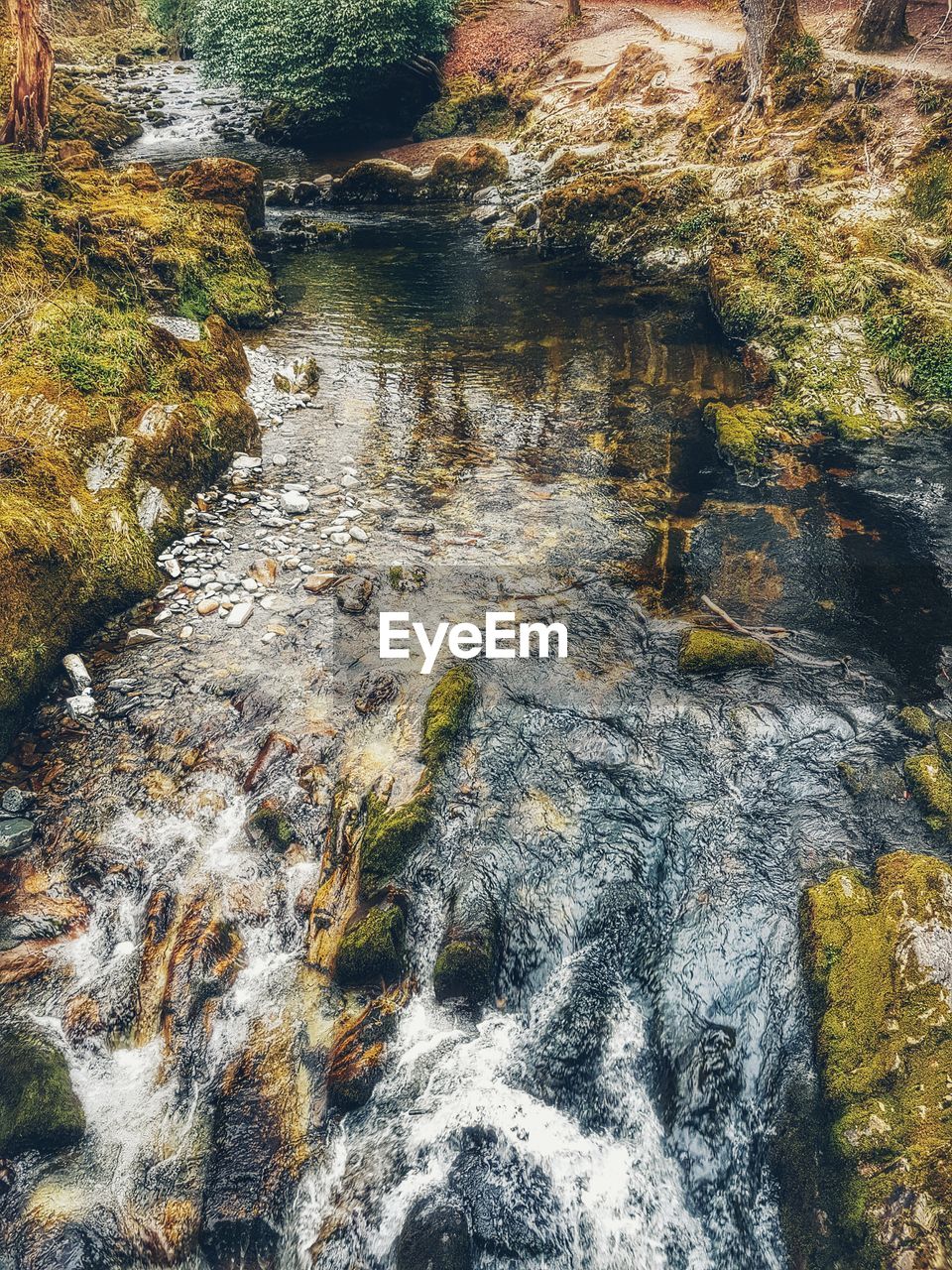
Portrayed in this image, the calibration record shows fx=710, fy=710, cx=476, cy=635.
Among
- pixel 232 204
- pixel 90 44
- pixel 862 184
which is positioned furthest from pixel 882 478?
pixel 90 44

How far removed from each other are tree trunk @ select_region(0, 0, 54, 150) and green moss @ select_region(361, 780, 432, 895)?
13.9 meters

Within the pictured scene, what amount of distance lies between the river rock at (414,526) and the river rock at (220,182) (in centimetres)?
1171

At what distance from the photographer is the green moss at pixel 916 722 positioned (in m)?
6.95

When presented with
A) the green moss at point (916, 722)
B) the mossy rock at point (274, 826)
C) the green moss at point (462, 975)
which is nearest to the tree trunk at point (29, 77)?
the mossy rock at point (274, 826)

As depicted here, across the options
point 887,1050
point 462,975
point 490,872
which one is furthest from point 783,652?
point 462,975

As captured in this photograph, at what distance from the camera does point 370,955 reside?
18.0ft

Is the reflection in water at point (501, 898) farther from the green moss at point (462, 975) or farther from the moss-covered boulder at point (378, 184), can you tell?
the moss-covered boulder at point (378, 184)

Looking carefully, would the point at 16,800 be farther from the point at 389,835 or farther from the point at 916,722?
the point at 916,722

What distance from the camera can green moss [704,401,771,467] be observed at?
10.9 metres

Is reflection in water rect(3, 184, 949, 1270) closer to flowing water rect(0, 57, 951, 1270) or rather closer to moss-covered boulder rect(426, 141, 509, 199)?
flowing water rect(0, 57, 951, 1270)

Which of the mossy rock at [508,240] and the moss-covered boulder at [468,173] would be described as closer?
the mossy rock at [508,240]

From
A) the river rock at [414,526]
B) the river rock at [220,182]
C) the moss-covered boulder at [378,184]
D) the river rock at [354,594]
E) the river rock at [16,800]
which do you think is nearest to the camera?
the river rock at [16,800]

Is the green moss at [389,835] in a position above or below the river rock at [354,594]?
below

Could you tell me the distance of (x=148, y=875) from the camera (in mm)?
5965
